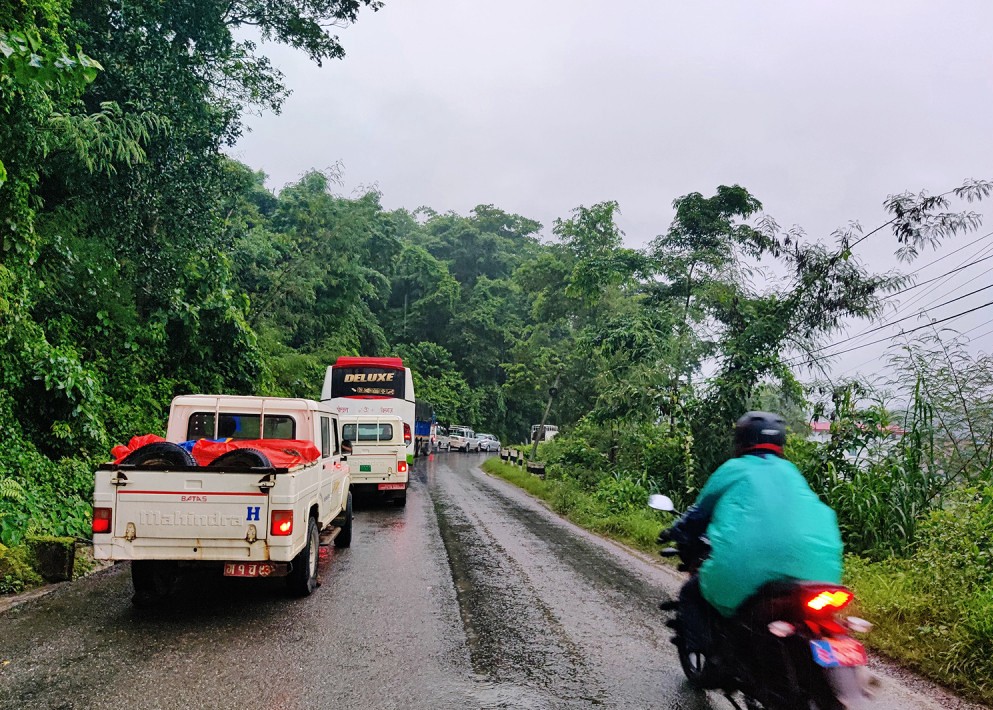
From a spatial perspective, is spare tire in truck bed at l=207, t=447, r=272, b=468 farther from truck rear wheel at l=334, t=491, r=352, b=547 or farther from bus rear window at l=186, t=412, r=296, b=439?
truck rear wheel at l=334, t=491, r=352, b=547

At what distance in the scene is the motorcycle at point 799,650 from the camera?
3.25m

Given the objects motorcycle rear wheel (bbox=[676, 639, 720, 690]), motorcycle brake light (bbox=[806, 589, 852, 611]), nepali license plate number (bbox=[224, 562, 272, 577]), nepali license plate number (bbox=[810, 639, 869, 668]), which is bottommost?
motorcycle rear wheel (bbox=[676, 639, 720, 690])

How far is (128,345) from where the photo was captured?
15.7 metres

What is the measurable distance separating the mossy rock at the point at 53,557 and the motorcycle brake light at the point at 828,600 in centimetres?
759

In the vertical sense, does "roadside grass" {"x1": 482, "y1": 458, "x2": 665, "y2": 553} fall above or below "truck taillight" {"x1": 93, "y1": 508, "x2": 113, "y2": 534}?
below

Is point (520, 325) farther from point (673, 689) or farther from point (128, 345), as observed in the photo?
point (673, 689)

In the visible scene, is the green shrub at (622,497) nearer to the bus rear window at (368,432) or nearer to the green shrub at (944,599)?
the bus rear window at (368,432)

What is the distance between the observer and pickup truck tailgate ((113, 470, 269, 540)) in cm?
615

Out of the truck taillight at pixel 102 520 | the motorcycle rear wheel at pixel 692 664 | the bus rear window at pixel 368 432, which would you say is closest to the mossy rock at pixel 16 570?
the truck taillight at pixel 102 520

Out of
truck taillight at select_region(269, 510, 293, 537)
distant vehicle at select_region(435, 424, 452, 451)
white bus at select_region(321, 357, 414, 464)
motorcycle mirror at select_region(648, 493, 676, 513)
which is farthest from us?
distant vehicle at select_region(435, 424, 452, 451)

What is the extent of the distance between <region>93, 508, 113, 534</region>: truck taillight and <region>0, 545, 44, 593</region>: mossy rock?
1.93 m

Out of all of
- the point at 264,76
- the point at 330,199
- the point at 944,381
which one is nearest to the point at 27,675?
the point at 944,381

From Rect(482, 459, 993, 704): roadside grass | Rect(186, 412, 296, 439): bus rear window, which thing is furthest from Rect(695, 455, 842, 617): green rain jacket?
Rect(186, 412, 296, 439): bus rear window

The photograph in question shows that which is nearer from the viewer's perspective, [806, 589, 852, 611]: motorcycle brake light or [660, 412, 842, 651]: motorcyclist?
[806, 589, 852, 611]: motorcycle brake light
